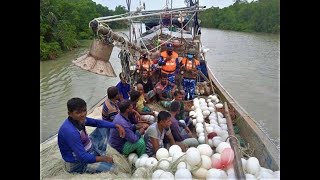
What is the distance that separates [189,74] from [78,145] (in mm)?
3426

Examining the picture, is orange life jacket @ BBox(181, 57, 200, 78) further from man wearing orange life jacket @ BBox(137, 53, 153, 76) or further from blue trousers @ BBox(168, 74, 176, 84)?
man wearing orange life jacket @ BBox(137, 53, 153, 76)

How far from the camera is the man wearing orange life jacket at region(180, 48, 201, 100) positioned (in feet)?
18.0

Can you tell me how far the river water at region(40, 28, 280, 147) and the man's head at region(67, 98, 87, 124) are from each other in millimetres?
4015

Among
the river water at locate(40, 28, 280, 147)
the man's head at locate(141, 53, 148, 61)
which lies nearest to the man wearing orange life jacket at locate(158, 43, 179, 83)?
the man's head at locate(141, 53, 148, 61)

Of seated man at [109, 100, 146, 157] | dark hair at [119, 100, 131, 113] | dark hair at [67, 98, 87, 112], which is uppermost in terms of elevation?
dark hair at [67, 98, 87, 112]

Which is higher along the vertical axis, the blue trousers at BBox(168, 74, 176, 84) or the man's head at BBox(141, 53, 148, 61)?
the man's head at BBox(141, 53, 148, 61)

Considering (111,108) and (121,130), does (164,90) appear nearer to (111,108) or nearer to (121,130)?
(111,108)

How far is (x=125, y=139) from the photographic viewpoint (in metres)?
2.94

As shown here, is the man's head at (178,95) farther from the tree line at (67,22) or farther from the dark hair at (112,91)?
the tree line at (67,22)

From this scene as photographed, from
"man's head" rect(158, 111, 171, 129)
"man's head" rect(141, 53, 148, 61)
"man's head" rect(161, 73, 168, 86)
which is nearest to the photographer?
"man's head" rect(158, 111, 171, 129)

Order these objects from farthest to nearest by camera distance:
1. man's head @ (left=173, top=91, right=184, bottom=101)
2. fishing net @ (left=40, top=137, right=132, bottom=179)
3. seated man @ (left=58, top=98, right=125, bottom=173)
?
man's head @ (left=173, top=91, right=184, bottom=101) < fishing net @ (left=40, top=137, right=132, bottom=179) < seated man @ (left=58, top=98, right=125, bottom=173)

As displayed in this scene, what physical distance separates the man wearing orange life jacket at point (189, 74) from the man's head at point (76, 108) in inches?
122
